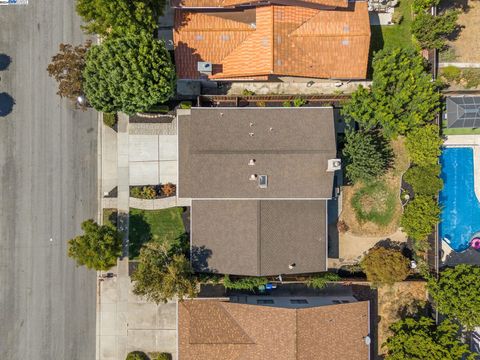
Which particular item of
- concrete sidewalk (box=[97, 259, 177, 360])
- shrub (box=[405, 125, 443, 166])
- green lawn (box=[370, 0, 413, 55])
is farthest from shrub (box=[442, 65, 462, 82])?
concrete sidewalk (box=[97, 259, 177, 360])

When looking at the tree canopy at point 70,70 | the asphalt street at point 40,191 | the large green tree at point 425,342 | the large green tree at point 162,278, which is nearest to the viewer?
the large green tree at point 162,278

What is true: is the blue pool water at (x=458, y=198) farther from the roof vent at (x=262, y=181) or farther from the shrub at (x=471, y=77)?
the roof vent at (x=262, y=181)

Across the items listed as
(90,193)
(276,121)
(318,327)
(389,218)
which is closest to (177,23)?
(276,121)

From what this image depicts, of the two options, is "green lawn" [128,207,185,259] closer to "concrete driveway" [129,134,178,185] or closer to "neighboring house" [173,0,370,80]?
"concrete driveway" [129,134,178,185]

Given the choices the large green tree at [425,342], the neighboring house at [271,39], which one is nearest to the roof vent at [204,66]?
the neighboring house at [271,39]

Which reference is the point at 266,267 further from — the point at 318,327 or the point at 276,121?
the point at 276,121
